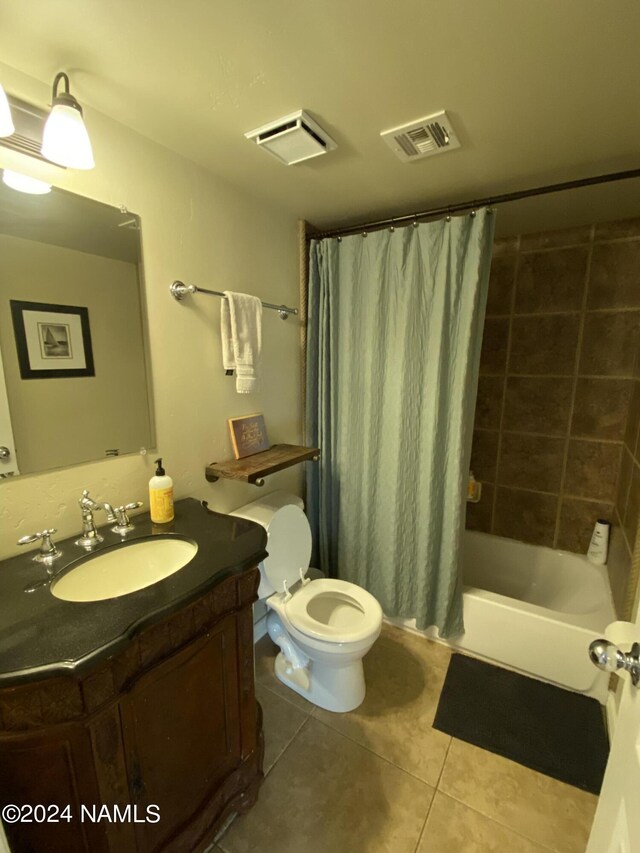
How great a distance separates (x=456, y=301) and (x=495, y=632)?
161cm

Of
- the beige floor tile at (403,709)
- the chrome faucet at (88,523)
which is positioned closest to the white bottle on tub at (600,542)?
the beige floor tile at (403,709)

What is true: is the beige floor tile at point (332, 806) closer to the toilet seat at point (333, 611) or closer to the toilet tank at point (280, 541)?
the toilet seat at point (333, 611)

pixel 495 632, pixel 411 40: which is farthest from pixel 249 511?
pixel 411 40

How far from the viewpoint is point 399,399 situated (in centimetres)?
180

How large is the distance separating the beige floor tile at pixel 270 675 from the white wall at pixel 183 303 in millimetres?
814

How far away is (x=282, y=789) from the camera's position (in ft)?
4.24

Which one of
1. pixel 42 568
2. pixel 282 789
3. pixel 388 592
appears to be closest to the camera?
pixel 42 568

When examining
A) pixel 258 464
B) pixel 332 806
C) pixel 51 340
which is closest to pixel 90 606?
pixel 51 340

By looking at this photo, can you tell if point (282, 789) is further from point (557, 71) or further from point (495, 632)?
Answer: point (557, 71)

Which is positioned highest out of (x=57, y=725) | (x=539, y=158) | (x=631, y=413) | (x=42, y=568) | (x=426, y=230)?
(x=539, y=158)

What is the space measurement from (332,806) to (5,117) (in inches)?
86.8

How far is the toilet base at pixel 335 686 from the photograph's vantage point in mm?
1550

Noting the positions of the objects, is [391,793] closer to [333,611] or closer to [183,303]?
[333,611]

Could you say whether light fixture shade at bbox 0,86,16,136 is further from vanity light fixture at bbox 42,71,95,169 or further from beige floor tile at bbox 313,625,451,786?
beige floor tile at bbox 313,625,451,786
